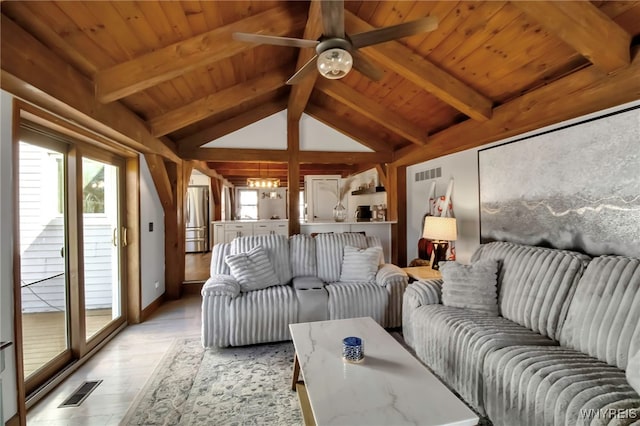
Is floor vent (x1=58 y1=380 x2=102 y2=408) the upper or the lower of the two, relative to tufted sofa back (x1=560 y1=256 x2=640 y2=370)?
lower

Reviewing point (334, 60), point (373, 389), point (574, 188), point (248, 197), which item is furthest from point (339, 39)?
point (248, 197)

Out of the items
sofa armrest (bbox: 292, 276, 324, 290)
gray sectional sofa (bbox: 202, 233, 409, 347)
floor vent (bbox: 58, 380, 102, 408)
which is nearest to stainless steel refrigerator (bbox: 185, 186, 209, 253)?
gray sectional sofa (bbox: 202, 233, 409, 347)

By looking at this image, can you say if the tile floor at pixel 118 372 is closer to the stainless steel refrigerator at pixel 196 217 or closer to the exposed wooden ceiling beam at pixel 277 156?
the exposed wooden ceiling beam at pixel 277 156

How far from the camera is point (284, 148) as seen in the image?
194 inches

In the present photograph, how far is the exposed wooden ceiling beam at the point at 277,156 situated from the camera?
466 centimetres

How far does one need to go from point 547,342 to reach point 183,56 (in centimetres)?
327

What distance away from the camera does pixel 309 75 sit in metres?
3.21

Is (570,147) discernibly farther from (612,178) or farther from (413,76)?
(413,76)

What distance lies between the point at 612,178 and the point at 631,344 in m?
1.14

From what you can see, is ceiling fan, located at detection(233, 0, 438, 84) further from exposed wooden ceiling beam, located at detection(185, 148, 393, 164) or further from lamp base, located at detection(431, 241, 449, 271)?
exposed wooden ceiling beam, located at detection(185, 148, 393, 164)

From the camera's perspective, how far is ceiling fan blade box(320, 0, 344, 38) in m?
1.53

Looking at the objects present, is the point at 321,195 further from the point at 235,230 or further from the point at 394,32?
the point at 394,32

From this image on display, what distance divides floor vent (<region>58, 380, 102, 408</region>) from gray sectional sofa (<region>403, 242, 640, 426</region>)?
8.48 feet

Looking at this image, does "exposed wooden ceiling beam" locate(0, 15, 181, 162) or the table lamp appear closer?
"exposed wooden ceiling beam" locate(0, 15, 181, 162)
